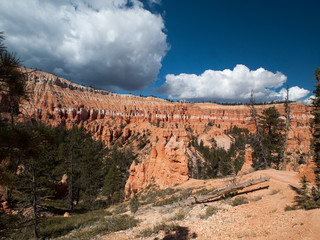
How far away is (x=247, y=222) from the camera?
272 inches

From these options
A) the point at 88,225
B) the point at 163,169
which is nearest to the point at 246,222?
the point at 88,225

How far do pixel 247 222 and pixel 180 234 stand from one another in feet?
9.24

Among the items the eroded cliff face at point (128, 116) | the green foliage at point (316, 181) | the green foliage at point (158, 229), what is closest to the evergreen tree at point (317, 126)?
the green foliage at point (316, 181)

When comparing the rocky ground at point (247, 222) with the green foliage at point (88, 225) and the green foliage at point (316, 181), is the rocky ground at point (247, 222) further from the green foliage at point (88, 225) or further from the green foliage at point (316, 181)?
the green foliage at point (88, 225)

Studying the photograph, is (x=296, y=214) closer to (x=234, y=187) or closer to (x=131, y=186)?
(x=234, y=187)

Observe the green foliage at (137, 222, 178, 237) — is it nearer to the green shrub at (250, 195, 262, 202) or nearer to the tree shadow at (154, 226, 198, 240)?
the tree shadow at (154, 226, 198, 240)

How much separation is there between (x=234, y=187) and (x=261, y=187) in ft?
6.26

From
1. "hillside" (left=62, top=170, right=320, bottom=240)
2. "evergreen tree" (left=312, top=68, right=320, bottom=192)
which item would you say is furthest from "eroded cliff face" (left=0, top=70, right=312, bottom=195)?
"evergreen tree" (left=312, top=68, right=320, bottom=192)

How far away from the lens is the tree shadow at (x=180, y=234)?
6.83 m

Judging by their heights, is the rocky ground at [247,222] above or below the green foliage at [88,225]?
above

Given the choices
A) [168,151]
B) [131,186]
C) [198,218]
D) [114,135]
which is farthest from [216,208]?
[114,135]

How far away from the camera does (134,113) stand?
10412cm

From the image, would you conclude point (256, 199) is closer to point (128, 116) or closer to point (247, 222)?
point (247, 222)

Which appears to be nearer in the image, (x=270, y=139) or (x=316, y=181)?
(x=316, y=181)
